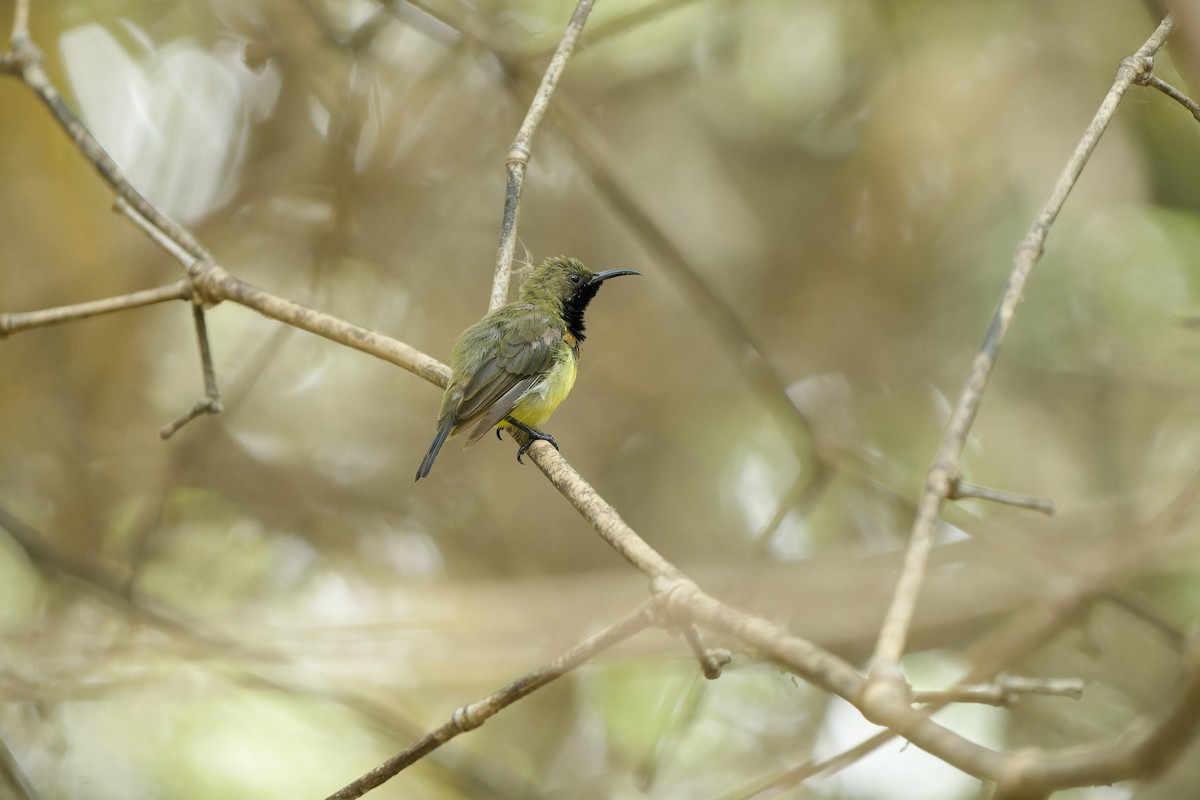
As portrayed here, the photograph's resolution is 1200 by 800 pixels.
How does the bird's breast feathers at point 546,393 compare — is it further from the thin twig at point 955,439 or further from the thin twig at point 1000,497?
the thin twig at point 1000,497

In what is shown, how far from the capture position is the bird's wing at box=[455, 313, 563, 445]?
419 centimetres

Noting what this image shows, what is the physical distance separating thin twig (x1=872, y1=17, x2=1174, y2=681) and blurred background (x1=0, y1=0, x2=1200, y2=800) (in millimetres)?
3084

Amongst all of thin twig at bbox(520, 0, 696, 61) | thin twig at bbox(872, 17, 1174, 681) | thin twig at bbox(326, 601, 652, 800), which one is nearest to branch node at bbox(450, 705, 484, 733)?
thin twig at bbox(326, 601, 652, 800)

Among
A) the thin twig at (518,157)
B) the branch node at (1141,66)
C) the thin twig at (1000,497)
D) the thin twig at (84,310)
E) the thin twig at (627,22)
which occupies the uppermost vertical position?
the thin twig at (627,22)

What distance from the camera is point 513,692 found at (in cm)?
195

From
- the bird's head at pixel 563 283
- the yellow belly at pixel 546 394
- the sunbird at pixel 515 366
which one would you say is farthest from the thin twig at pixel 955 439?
the bird's head at pixel 563 283

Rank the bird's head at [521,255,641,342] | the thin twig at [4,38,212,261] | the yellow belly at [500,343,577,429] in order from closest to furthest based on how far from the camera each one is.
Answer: the thin twig at [4,38,212,261] < the yellow belly at [500,343,577,429] < the bird's head at [521,255,641,342]

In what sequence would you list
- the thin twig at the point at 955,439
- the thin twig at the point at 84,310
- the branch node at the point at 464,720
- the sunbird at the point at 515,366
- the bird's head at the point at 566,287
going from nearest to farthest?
the thin twig at the point at 955,439
the branch node at the point at 464,720
the thin twig at the point at 84,310
the sunbird at the point at 515,366
the bird's head at the point at 566,287

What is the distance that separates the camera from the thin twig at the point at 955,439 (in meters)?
1.54

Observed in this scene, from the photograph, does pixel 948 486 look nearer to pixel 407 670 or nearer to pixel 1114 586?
pixel 1114 586

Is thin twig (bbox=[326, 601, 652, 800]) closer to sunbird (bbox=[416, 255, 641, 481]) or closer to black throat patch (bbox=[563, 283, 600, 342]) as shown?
sunbird (bbox=[416, 255, 641, 481])

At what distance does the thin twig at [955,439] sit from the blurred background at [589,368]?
308cm

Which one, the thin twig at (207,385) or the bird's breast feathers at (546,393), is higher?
the bird's breast feathers at (546,393)

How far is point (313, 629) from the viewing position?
522cm
